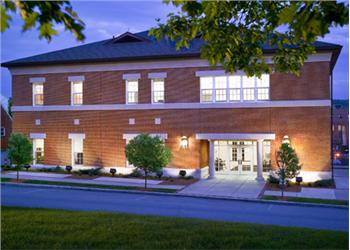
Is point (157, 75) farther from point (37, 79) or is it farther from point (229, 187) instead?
point (37, 79)

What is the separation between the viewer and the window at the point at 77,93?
2884 centimetres

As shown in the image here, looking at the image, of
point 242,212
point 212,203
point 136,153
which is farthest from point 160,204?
point 136,153

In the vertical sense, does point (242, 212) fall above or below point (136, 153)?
below

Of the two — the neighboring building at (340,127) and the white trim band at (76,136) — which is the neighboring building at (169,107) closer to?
the white trim band at (76,136)

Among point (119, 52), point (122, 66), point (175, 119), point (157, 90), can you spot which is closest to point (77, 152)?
point (122, 66)

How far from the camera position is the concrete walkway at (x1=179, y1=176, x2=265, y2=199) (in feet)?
66.5

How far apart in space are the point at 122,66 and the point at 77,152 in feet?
23.3

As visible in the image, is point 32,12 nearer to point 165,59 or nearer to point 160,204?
point 160,204

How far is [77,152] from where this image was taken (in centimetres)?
2919

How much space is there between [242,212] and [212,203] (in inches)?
101

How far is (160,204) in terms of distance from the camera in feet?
56.7

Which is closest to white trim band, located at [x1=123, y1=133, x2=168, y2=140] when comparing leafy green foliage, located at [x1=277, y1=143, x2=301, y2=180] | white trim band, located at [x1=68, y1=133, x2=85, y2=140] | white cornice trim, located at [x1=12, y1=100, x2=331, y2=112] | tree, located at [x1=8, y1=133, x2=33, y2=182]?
white cornice trim, located at [x1=12, y1=100, x2=331, y2=112]

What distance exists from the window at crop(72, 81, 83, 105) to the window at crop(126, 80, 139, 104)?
12.0 ft

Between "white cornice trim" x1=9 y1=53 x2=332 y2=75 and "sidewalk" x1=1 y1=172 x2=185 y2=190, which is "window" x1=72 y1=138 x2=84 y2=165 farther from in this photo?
"white cornice trim" x1=9 y1=53 x2=332 y2=75
